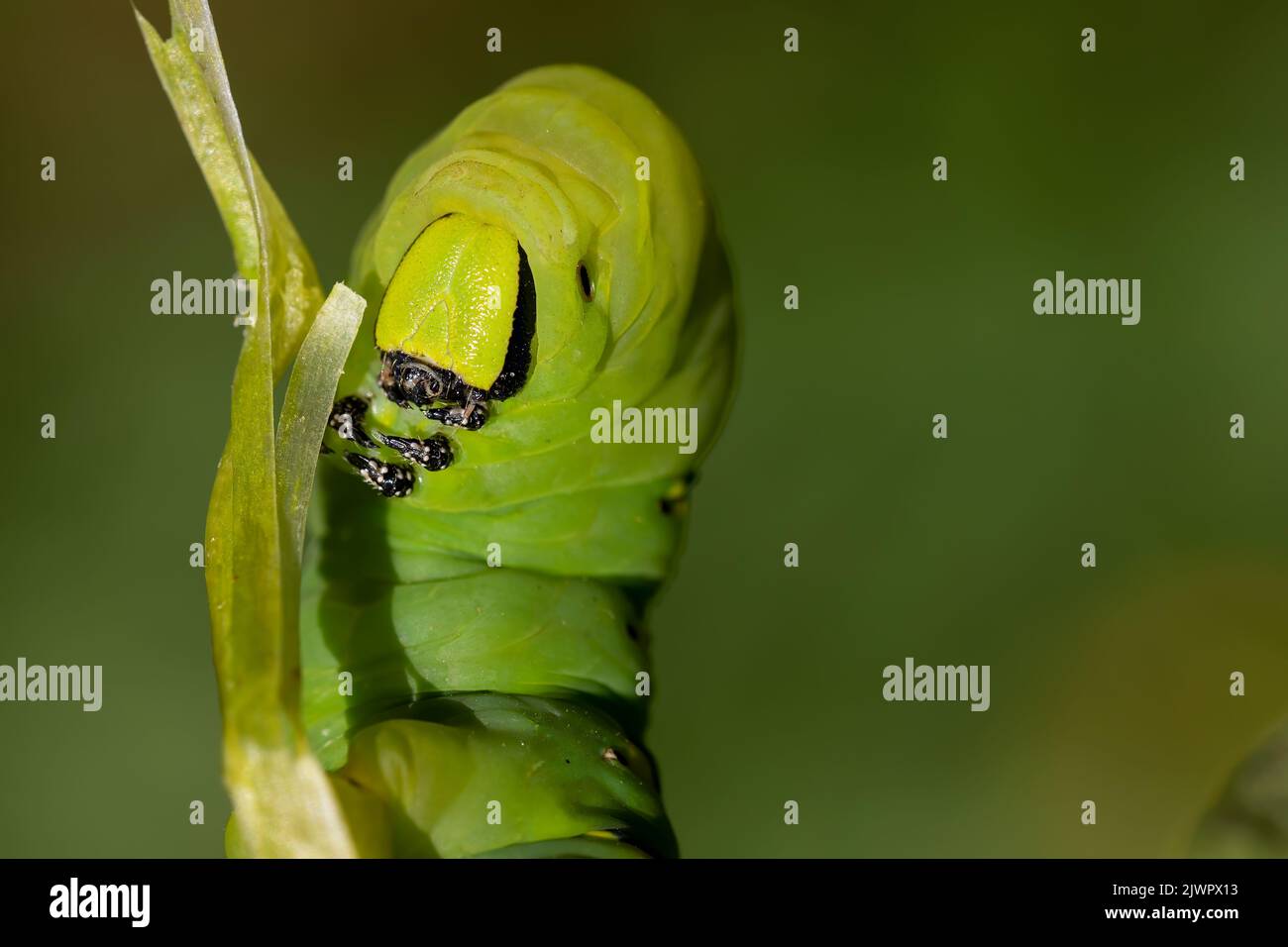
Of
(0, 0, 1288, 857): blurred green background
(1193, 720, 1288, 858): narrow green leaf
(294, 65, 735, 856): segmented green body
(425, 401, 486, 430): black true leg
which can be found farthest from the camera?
(0, 0, 1288, 857): blurred green background

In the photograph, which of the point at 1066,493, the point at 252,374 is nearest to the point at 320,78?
the point at 252,374

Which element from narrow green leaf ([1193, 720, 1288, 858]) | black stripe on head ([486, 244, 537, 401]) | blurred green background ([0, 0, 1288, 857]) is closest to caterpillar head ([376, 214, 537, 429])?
black stripe on head ([486, 244, 537, 401])

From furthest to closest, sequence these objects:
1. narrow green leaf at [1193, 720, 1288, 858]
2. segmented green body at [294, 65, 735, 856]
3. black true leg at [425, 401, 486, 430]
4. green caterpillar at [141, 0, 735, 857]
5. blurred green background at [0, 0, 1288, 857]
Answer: blurred green background at [0, 0, 1288, 857]
black true leg at [425, 401, 486, 430]
segmented green body at [294, 65, 735, 856]
green caterpillar at [141, 0, 735, 857]
narrow green leaf at [1193, 720, 1288, 858]

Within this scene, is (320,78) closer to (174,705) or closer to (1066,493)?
(174,705)

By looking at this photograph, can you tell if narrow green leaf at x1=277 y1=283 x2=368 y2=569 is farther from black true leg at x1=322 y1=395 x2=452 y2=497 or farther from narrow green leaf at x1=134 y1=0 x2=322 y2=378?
black true leg at x1=322 y1=395 x2=452 y2=497

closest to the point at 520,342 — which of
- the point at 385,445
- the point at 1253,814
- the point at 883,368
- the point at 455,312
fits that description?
the point at 455,312

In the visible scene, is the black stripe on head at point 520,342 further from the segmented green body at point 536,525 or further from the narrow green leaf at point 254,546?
the narrow green leaf at point 254,546

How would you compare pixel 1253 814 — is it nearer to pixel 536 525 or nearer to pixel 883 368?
pixel 536 525
